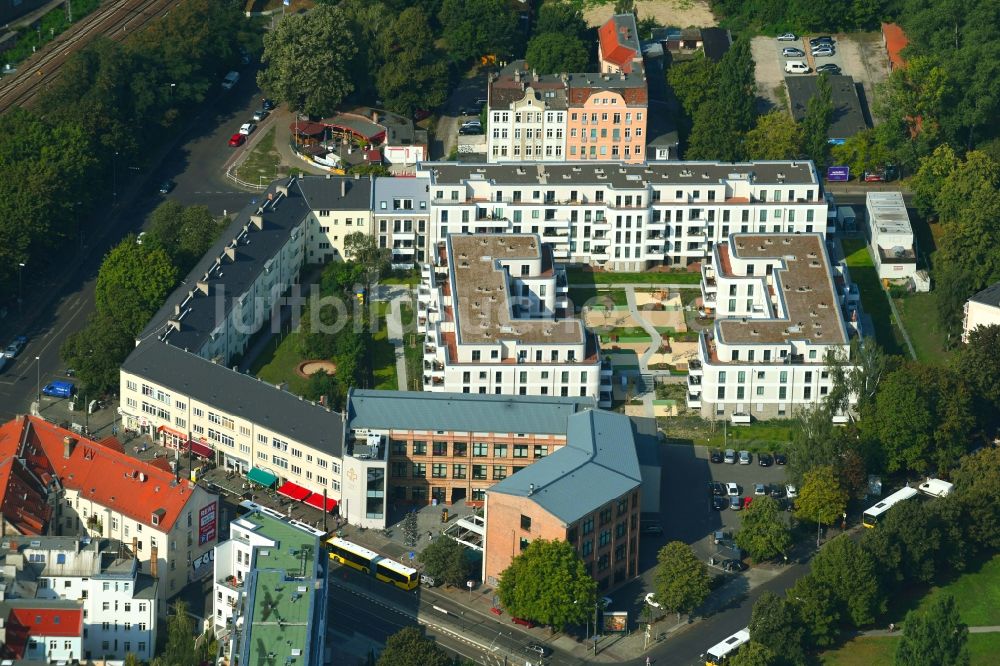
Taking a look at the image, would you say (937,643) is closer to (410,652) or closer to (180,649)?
(410,652)

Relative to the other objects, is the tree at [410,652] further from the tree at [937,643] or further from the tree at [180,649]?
the tree at [937,643]

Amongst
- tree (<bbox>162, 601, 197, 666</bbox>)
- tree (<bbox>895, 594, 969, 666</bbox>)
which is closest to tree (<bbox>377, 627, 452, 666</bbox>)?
tree (<bbox>162, 601, 197, 666</bbox>)

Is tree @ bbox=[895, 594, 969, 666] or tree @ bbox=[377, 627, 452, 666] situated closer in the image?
tree @ bbox=[377, 627, 452, 666]

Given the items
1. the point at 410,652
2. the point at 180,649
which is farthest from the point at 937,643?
the point at 180,649

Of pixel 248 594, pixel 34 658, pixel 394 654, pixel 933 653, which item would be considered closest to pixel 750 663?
pixel 933 653

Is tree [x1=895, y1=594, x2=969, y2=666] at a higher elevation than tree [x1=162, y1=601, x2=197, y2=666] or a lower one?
higher

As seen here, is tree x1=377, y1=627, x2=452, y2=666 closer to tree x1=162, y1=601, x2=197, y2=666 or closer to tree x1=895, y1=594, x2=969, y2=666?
tree x1=162, y1=601, x2=197, y2=666
